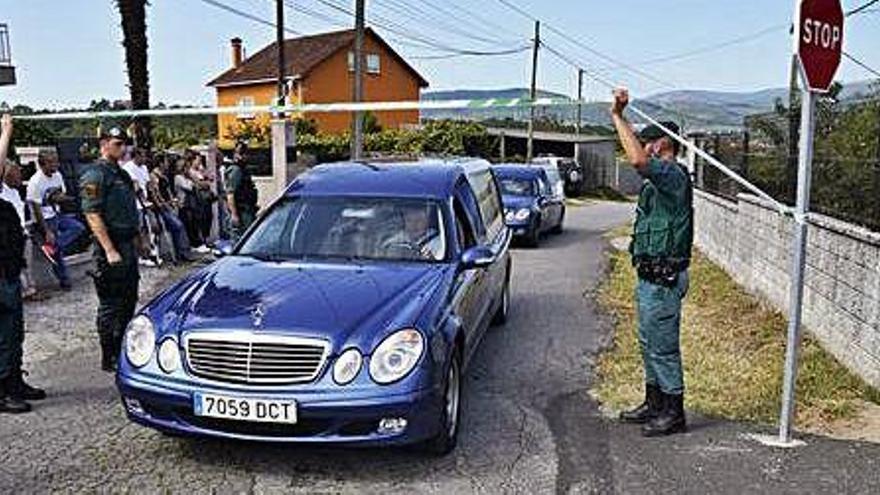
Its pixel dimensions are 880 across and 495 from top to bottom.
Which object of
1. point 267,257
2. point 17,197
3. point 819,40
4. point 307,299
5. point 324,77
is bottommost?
point 307,299

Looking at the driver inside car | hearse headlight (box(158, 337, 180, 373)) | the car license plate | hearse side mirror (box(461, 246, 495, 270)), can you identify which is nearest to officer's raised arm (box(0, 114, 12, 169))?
hearse headlight (box(158, 337, 180, 373))

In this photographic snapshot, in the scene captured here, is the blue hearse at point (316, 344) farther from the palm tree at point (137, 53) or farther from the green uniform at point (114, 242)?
the palm tree at point (137, 53)

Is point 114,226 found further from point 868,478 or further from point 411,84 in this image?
point 411,84

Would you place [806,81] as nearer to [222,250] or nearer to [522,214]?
[222,250]

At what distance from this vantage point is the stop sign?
15.6 feet

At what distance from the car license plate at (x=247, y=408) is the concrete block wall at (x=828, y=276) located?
4.20 meters

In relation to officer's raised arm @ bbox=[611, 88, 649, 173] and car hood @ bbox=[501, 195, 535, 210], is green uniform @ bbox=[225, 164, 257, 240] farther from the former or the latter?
officer's raised arm @ bbox=[611, 88, 649, 173]

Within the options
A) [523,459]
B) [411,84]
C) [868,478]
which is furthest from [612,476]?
[411,84]

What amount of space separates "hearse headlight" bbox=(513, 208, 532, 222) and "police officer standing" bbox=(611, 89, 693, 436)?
10.1m

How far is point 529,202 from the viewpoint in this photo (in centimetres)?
1593

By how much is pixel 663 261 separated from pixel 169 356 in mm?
2888

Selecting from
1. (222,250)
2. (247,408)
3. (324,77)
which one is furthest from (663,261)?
(324,77)

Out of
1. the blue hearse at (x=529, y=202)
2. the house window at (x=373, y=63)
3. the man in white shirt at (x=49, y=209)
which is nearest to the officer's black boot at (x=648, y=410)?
the man in white shirt at (x=49, y=209)

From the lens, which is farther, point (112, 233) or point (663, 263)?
point (112, 233)
